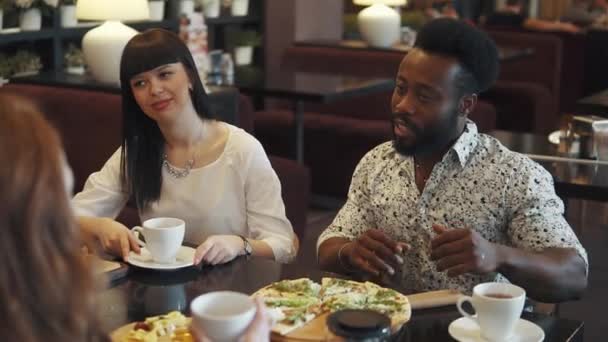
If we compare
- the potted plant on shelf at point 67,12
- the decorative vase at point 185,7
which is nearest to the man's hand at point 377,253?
the potted plant on shelf at point 67,12

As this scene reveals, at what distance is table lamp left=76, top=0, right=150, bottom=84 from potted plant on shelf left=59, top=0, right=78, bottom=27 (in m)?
0.79

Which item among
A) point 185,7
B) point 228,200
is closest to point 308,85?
point 185,7

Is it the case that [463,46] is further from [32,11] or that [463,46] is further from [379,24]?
[379,24]

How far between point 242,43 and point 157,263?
14.3 ft

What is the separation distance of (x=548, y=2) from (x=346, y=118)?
579cm

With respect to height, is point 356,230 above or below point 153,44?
below

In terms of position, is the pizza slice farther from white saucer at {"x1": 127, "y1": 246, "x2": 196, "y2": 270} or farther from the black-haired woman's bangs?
the black-haired woman's bangs

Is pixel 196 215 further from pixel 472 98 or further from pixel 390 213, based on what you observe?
pixel 472 98

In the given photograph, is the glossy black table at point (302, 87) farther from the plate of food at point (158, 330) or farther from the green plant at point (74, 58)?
the plate of food at point (158, 330)

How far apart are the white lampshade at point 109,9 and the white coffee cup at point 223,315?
2.87 meters

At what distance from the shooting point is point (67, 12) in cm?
484

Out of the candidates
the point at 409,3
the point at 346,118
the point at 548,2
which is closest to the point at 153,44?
the point at 346,118

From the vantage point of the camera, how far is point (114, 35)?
4.02 m

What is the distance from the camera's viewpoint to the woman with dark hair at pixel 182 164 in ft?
7.89
